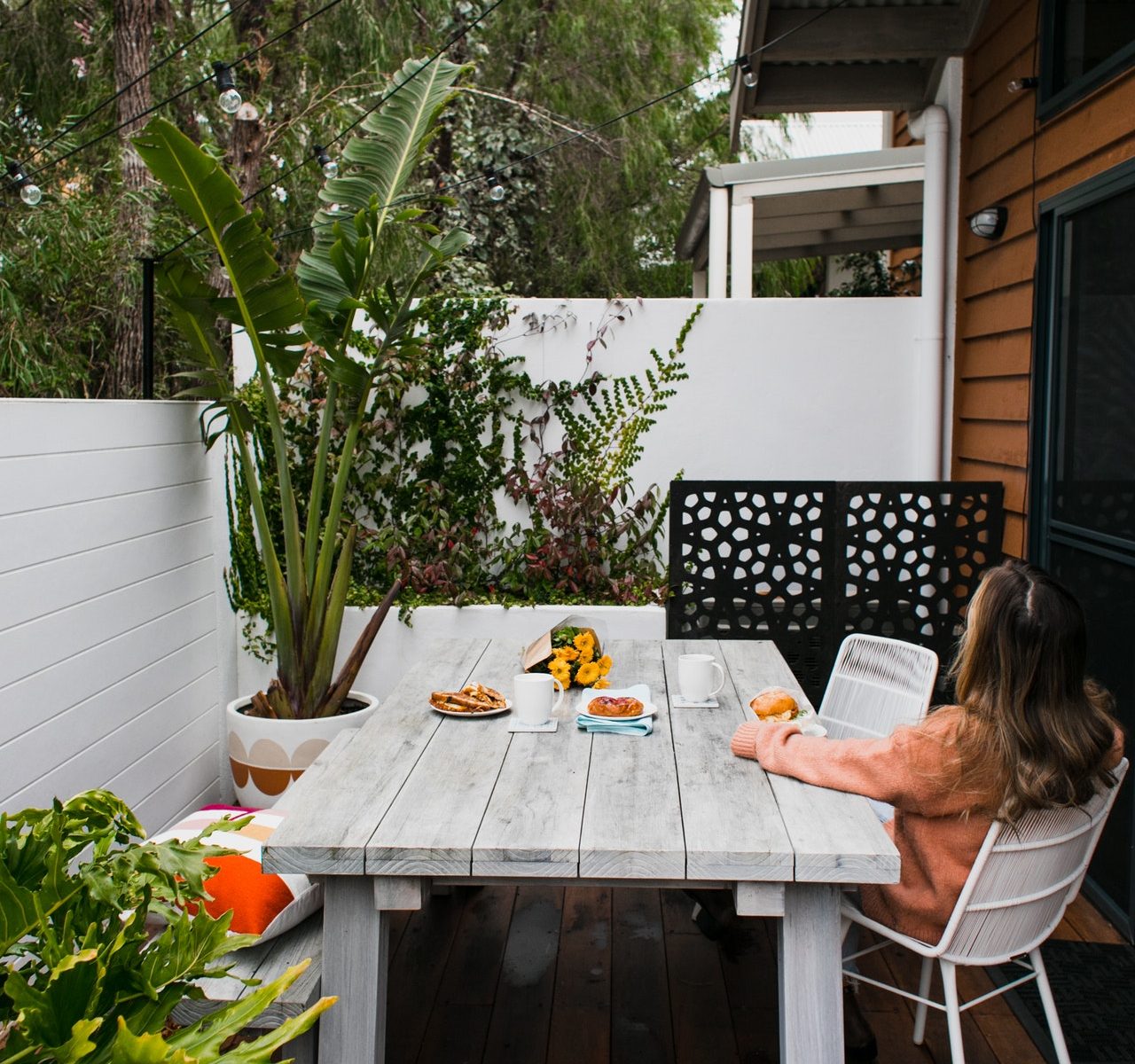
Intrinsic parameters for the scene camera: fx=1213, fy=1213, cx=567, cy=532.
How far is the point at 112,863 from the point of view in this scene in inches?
70.2

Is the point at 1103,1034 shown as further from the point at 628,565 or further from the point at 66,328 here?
the point at 66,328

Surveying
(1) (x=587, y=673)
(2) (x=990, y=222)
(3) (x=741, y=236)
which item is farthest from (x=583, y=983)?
(3) (x=741, y=236)

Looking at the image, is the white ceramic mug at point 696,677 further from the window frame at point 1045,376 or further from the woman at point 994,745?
the window frame at point 1045,376

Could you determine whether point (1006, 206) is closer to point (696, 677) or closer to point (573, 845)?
point (696, 677)

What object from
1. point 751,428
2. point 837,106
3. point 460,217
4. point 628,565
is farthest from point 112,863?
point 460,217

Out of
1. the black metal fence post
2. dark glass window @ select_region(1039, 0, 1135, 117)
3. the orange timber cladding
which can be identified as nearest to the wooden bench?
the black metal fence post

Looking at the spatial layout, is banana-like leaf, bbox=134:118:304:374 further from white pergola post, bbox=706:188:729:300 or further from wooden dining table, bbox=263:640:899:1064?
white pergola post, bbox=706:188:729:300

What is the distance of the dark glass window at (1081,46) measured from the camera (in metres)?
3.74

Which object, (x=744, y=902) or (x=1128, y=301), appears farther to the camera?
(x=1128, y=301)

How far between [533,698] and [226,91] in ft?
9.60

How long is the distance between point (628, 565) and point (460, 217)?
7.55 meters

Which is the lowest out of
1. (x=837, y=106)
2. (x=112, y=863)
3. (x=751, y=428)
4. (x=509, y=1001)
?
(x=509, y=1001)

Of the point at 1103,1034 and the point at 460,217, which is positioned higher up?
the point at 460,217

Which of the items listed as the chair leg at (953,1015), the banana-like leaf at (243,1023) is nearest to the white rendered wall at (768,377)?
the chair leg at (953,1015)
